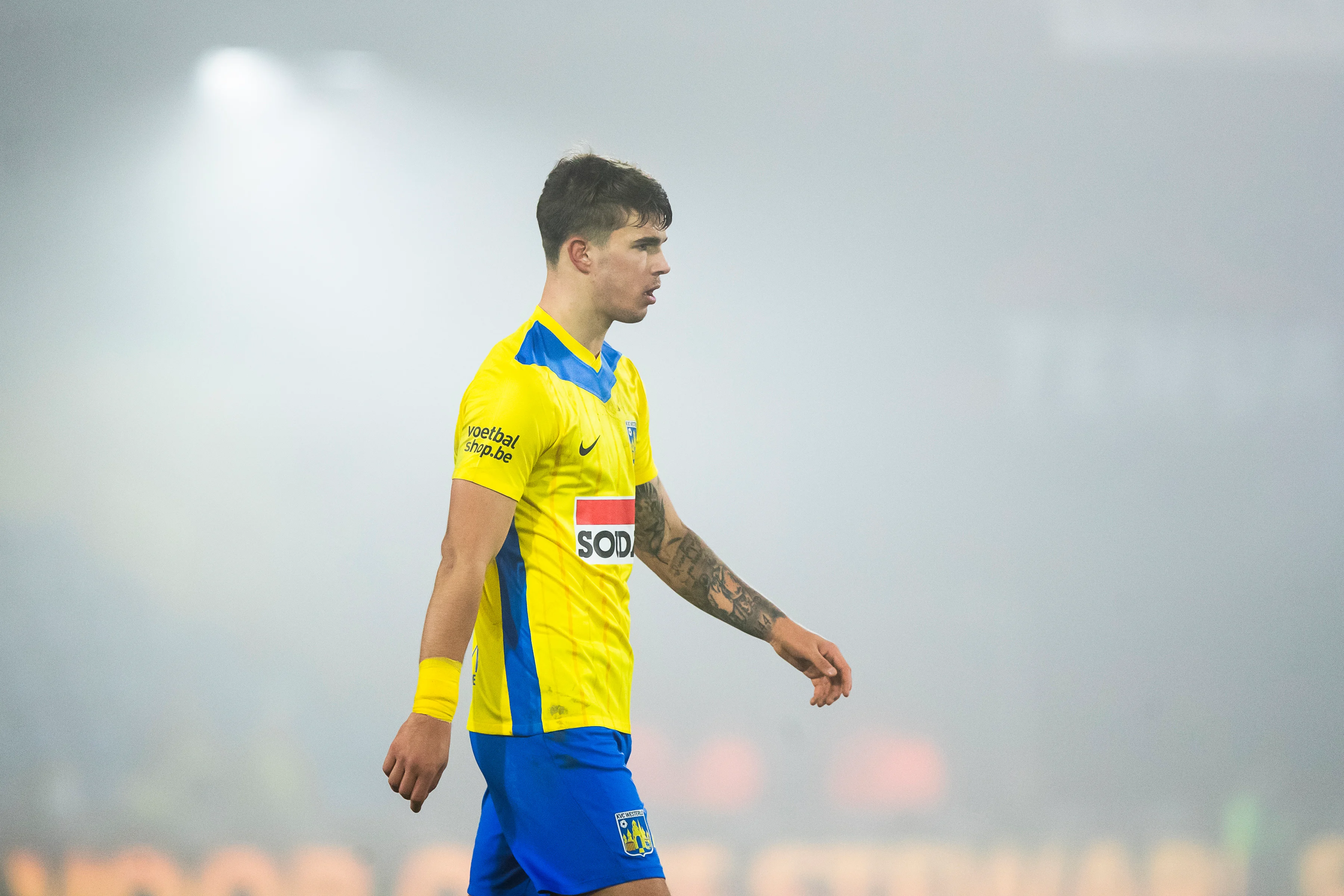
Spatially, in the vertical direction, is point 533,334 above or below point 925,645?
above

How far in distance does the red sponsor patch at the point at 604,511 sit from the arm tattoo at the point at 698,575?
202 millimetres

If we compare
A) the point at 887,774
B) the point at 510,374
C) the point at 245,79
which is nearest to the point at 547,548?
the point at 510,374

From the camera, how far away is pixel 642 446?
1.90m

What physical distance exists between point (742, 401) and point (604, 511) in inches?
71.1

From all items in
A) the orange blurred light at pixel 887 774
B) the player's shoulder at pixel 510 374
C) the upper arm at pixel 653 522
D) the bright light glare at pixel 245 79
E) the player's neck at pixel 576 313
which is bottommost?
the orange blurred light at pixel 887 774

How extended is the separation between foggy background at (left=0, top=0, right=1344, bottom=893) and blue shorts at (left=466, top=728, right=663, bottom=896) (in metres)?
1.84

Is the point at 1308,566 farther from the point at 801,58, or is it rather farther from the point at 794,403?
the point at 801,58

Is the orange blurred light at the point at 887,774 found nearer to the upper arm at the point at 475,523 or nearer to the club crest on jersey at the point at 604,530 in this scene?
the club crest on jersey at the point at 604,530

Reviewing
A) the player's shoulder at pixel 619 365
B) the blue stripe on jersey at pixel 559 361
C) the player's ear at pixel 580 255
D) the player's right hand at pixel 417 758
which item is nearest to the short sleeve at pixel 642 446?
the player's shoulder at pixel 619 365

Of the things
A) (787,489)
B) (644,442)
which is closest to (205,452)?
(787,489)

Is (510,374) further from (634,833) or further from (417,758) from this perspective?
(634,833)

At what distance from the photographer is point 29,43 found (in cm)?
351

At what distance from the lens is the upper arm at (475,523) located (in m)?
1.46

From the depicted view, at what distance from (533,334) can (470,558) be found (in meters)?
0.39
